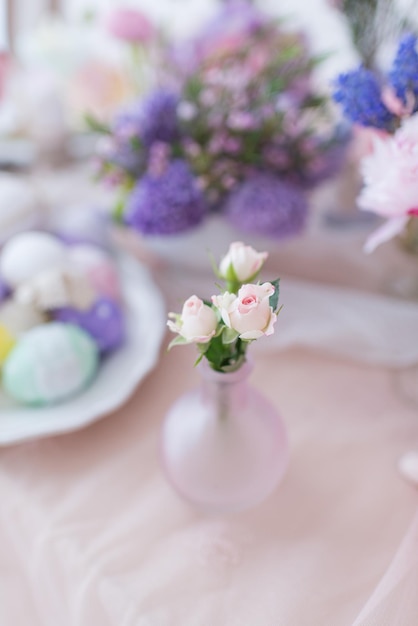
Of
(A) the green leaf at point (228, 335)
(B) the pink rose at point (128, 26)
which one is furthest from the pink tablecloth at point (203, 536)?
(B) the pink rose at point (128, 26)

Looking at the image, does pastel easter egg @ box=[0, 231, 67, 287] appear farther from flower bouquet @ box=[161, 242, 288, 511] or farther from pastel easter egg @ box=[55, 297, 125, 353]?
flower bouquet @ box=[161, 242, 288, 511]

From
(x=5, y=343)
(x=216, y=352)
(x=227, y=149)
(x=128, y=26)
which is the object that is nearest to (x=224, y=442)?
(x=216, y=352)

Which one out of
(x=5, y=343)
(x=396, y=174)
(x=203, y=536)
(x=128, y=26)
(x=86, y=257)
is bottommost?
(x=203, y=536)

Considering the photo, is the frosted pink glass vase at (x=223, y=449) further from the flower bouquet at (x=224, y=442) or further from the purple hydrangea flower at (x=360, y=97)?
the purple hydrangea flower at (x=360, y=97)

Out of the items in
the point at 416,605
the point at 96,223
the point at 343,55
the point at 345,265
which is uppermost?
the point at 343,55

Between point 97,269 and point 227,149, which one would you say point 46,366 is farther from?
point 227,149

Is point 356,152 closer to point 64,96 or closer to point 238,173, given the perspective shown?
point 238,173

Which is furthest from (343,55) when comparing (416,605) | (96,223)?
(416,605)
